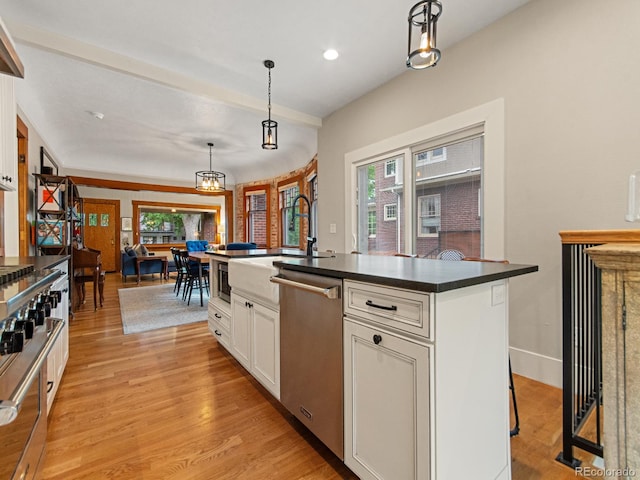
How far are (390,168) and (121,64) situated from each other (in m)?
3.03

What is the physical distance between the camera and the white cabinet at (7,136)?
1.98 meters

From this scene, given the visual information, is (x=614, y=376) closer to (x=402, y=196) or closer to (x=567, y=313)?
(x=567, y=313)

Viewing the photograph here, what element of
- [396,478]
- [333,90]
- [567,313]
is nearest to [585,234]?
[567,313]

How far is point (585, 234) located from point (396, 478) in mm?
1344

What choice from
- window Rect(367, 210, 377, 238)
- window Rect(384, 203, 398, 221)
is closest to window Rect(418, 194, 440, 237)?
window Rect(384, 203, 398, 221)

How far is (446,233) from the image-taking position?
304 cm

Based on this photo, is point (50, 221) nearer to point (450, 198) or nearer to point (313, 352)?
point (313, 352)

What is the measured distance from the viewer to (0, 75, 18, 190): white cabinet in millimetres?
1981

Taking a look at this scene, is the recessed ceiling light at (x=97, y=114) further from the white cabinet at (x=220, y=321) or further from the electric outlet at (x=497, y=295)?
the electric outlet at (x=497, y=295)

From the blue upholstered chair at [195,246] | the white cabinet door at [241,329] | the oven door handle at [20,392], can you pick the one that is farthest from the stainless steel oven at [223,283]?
the blue upholstered chair at [195,246]

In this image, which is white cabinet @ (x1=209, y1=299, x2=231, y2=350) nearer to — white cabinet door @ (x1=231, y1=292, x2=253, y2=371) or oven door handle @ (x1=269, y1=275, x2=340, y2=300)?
white cabinet door @ (x1=231, y1=292, x2=253, y2=371)

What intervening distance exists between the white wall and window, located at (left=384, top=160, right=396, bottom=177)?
35.0 inches

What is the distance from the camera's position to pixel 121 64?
2.99 m

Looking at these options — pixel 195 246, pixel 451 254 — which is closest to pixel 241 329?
pixel 451 254
